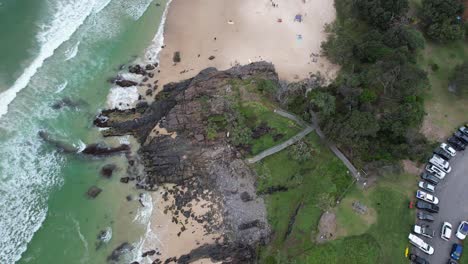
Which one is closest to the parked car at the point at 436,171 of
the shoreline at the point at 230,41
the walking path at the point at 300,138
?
the walking path at the point at 300,138

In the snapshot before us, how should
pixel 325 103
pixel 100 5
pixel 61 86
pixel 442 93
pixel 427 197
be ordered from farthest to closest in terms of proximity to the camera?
pixel 100 5 → pixel 442 93 → pixel 61 86 → pixel 325 103 → pixel 427 197

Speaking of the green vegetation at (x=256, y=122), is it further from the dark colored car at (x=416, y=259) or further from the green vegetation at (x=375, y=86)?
the dark colored car at (x=416, y=259)

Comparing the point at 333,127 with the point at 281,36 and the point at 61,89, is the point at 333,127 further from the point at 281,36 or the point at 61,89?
the point at 61,89

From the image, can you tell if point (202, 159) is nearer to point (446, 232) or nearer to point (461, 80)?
point (446, 232)

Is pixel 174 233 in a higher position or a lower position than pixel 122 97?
lower

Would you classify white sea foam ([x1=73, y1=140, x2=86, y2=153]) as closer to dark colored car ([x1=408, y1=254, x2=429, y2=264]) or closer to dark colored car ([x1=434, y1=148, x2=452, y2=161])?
dark colored car ([x1=408, y1=254, x2=429, y2=264])

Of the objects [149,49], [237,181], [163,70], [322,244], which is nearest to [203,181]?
[237,181]

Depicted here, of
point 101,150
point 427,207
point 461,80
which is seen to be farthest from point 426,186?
point 101,150
